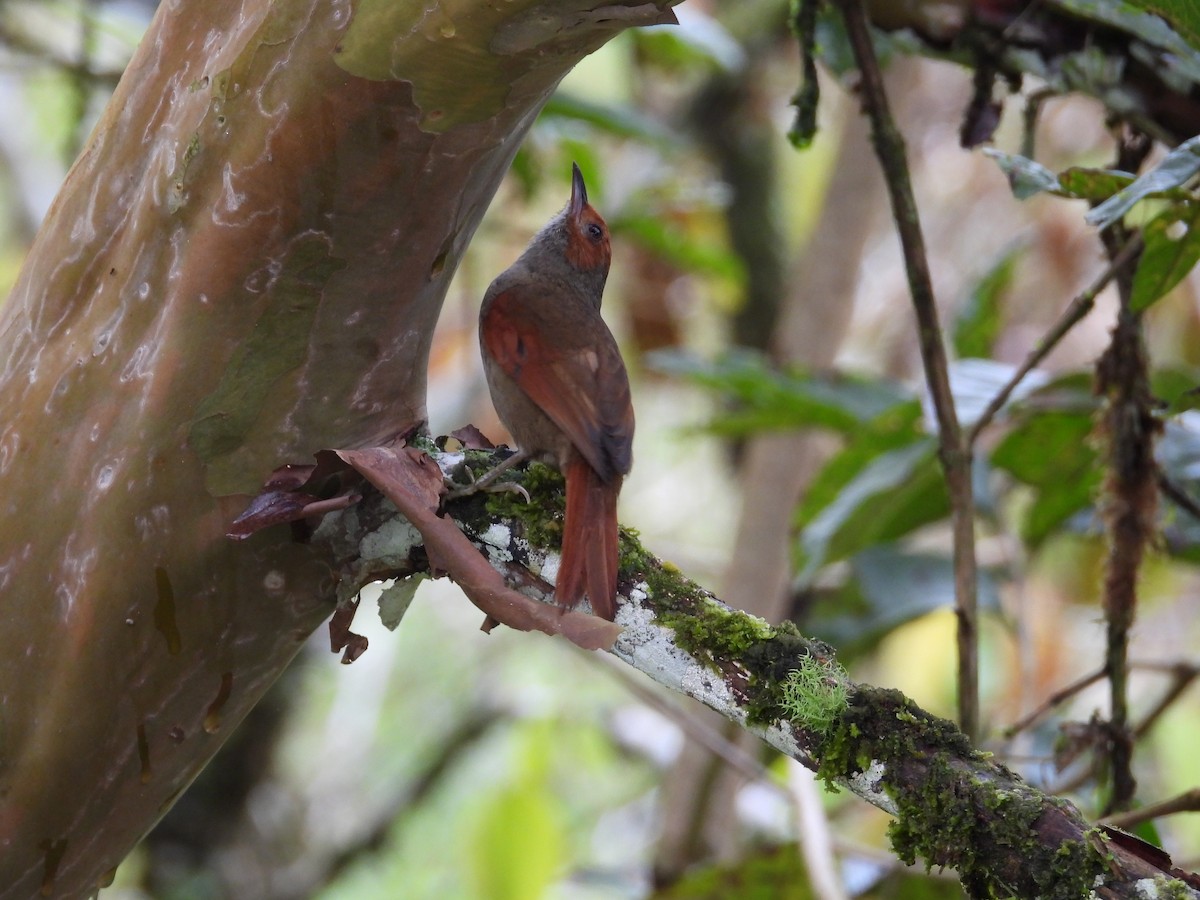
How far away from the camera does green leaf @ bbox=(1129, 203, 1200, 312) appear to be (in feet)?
4.43

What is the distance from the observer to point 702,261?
364cm

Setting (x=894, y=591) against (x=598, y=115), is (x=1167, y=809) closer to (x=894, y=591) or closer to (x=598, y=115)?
(x=894, y=591)

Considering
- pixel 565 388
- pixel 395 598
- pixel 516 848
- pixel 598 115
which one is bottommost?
pixel 516 848

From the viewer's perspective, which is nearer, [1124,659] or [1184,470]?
[1124,659]

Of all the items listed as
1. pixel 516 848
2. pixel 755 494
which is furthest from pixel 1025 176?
pixel 516 848

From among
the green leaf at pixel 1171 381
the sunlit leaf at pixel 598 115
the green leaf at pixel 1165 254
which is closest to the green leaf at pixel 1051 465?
the green leaf at pixel 1171 381

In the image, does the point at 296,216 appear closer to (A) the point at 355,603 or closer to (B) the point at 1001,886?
(A) the point at 355,603

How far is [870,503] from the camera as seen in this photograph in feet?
7.33

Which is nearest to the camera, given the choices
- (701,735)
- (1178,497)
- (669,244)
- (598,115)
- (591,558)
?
(591,558)

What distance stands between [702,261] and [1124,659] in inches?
86.0

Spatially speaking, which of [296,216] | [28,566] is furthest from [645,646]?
[28,566]

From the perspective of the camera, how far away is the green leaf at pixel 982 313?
253cm

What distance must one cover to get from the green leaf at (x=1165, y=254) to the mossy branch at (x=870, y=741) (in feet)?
2.20

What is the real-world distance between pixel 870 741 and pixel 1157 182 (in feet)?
2.10
